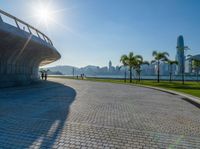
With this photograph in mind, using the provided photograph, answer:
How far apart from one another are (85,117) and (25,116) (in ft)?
8.39

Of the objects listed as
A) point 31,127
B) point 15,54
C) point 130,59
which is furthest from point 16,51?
point 130,59

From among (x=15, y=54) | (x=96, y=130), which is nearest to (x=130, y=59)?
(x=15, y=54)

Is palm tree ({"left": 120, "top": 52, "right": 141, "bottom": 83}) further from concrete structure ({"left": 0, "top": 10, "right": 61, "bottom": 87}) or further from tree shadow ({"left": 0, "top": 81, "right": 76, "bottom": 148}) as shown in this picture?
tree shadow ({"left": 0, "top": 81, "right": 76, "bottom": 148})

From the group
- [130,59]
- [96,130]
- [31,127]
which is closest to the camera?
[96,130]

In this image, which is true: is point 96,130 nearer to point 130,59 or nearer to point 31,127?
point 31,127

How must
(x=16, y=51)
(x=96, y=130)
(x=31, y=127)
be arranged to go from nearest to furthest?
1. (x=96, y=130)
2. (x=31, y=127)
3. (x=16, y=51)

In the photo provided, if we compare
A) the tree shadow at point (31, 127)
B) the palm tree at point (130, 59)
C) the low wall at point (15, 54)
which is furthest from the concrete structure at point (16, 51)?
the palm tree at point (130, 59)

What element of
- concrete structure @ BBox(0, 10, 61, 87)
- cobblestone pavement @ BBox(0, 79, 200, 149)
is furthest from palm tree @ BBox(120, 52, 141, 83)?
cobblestone pavement @ BBox(0, 79, 200, 149)

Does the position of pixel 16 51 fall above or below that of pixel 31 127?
above

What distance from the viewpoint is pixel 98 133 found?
691 cm

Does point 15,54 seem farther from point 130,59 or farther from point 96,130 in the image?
point 130,59

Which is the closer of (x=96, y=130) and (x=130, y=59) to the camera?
(x=96, y=130)

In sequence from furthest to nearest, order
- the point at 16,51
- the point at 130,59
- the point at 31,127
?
the point at 130,59 < the point at 16,51 < the point at 31,127

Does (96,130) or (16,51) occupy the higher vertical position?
(16,51)
